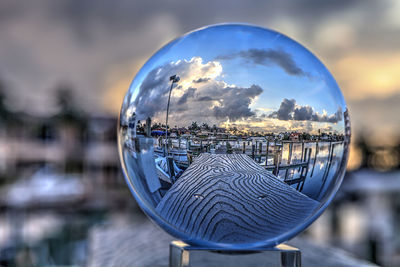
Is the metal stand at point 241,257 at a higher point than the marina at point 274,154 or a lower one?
lower

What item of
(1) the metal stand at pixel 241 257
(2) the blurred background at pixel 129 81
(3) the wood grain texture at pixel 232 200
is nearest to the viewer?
(3) the wood grain texture at pixel 232 200

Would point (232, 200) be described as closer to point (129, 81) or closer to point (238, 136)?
point (238, 136)

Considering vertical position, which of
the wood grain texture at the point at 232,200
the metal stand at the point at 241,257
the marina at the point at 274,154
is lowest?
the metal stand at the point at 241,257

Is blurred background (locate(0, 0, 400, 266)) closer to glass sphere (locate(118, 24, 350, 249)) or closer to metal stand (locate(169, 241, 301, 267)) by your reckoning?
glass sphere (locate(118, 24, 350, 249))

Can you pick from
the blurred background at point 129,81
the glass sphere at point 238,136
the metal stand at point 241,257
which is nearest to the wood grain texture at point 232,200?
the glass sphere at point 238,136

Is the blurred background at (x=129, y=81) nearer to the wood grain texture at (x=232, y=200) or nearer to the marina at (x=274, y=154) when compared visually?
the marina at (x=274, y=154)

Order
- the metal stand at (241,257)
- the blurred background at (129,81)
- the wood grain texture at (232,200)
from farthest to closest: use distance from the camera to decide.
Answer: the blurred background at (129,81) < the metal stand at (241,257) < the wood grain texture at (232,200)

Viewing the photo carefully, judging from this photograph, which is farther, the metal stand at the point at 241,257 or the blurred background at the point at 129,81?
the blurred background at the point at 129,81

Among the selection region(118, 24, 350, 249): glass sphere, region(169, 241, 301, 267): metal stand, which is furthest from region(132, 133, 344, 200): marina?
region(169, 241, 301, 267): metal stand
